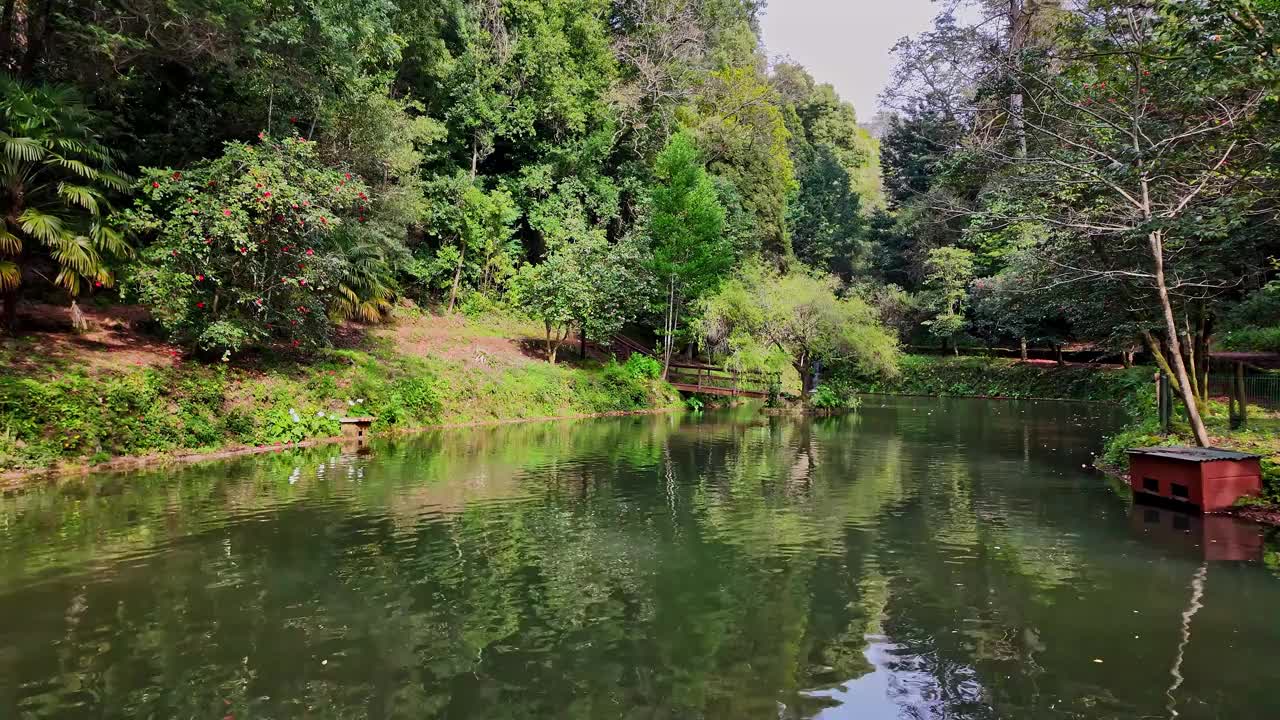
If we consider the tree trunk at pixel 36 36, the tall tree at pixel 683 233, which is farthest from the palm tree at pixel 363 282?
the tall tree at pixel 683 233

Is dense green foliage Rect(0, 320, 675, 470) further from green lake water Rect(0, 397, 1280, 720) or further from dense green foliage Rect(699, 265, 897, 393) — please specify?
dense green foliage Rect(699, 265, 897, 393)

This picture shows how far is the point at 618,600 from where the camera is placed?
6.90m

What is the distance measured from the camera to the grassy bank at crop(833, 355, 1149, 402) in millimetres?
36812

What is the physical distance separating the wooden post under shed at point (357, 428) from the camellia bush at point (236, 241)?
2.66 meters

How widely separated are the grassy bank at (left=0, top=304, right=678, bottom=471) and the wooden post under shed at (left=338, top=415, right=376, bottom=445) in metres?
0.36

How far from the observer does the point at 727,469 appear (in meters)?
14.8

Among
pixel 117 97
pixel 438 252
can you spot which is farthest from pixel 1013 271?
pixel 117 97

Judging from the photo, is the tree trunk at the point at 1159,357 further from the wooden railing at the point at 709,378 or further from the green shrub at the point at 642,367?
the green shrub at the point at 642,367

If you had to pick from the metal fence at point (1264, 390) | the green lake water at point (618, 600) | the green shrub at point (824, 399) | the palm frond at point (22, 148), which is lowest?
the green lake water at point (618, 600)

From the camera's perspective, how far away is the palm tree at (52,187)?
13258mm

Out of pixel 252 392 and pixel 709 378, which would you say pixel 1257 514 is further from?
pixel 709 378

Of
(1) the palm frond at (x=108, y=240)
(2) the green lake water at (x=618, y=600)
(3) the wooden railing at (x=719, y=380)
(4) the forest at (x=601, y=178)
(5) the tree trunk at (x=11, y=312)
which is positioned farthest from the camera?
(3) the wooden railing at (x=719, y=380)

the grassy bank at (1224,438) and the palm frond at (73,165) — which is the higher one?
the palm frond at (73,165)

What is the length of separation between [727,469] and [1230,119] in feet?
31.4
